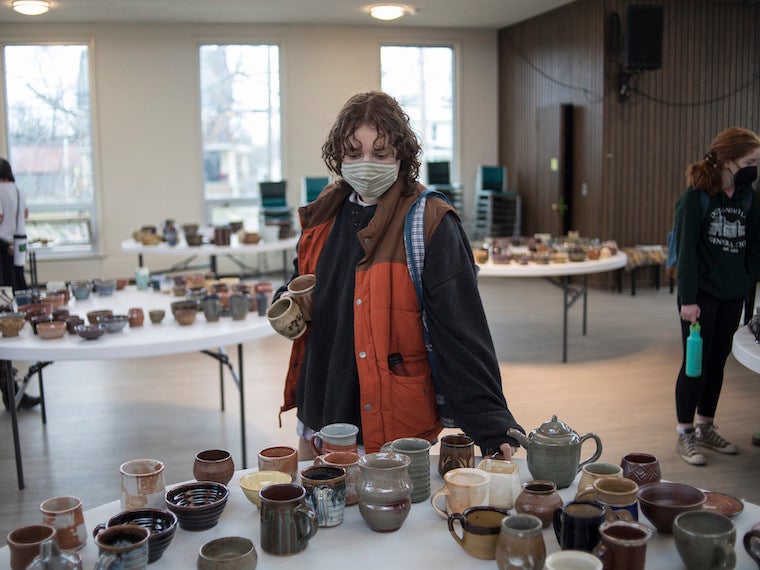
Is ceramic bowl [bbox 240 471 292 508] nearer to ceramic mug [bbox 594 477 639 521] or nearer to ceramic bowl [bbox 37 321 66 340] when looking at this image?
ceramic mug [bbox 594 477 639 521]

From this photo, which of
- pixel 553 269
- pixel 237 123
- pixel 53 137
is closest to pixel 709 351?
pixel 553 269

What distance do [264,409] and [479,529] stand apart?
3.82 m

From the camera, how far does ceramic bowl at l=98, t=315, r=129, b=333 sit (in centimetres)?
377

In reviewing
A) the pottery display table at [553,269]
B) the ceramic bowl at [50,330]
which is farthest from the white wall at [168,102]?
the ceramic bowl at [50,330]

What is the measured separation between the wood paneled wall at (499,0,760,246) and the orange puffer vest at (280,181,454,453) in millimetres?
7807

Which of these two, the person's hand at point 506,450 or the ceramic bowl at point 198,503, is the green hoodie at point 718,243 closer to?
the person's hand at point 506,450

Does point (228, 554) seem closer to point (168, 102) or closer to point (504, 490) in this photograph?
point (504, 490)

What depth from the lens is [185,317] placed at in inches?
154

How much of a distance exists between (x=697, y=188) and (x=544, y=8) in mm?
6962

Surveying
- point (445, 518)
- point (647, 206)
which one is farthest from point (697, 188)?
point (647, 206)

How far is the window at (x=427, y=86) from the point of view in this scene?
11.8 m

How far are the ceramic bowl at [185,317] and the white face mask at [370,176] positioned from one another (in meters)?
1.91

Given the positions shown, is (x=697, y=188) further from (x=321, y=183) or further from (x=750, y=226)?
(x=321, y=183)

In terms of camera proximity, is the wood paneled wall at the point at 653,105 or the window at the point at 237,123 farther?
the window at the point at 237,123
